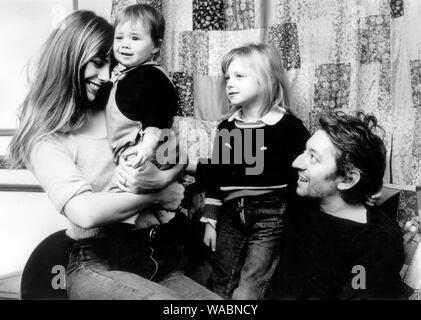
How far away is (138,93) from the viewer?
111 cm

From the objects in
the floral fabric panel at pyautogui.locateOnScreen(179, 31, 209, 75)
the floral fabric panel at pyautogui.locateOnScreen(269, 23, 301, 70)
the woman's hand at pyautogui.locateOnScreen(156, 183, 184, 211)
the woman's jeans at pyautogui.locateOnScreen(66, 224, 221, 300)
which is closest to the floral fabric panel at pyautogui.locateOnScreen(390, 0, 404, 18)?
the floral fabric panel at pyautogui.locateOnScreen(269, 23, 301, 70)

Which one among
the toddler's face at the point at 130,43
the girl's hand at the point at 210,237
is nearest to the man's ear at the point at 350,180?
the girl's hand at the point at 210,237

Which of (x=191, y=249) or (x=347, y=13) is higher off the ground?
(x=347, y=13)

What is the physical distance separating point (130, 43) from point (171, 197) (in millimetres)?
415

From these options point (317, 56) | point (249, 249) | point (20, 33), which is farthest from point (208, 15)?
point (249, 249)

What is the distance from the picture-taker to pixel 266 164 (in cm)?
118

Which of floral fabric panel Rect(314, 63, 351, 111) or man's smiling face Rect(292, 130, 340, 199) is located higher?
floral fabric panel Rect(314, 63, 351, 111)

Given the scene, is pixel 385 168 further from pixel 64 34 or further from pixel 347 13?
pixel 64 34

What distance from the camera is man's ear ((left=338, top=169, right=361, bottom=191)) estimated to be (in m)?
1.10

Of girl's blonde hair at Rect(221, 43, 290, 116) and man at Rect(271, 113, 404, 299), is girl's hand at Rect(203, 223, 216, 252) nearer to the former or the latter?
man at Rect(271, 113, 404, 299)

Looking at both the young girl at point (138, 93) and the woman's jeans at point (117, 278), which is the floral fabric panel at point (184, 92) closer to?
the young girl at point (138, 93)

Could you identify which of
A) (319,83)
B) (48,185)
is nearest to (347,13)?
(319,83)

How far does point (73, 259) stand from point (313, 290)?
60cm

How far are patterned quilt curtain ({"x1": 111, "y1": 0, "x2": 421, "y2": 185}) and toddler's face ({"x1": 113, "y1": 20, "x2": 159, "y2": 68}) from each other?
0.11 m
